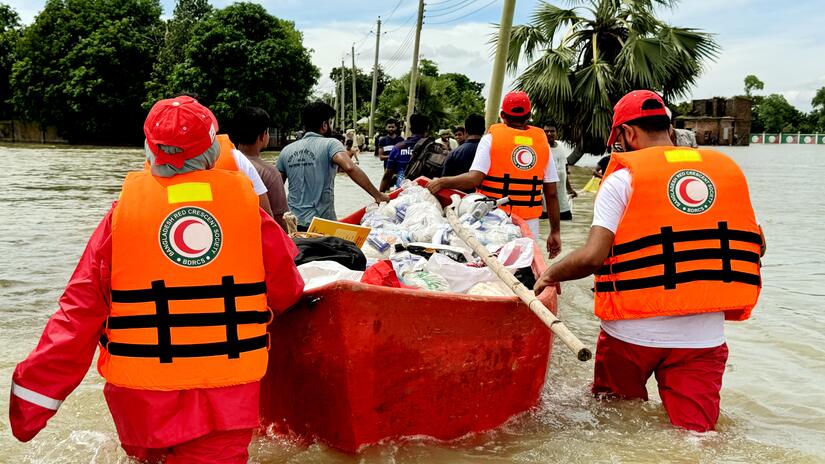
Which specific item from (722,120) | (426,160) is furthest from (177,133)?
(722,120)

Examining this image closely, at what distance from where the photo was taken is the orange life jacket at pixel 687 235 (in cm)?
313

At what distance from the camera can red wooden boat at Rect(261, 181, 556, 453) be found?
3031 millimetres

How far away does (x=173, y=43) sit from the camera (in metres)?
51.0

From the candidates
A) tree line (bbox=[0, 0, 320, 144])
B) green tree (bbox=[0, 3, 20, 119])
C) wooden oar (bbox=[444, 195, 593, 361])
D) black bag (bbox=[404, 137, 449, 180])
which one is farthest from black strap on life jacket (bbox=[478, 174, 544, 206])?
green tree (bbox=[0, 3, 20, 119])

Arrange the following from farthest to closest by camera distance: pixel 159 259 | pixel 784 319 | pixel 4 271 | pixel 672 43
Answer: pixel 672 43 < pixel 4 271 < pixel 784 319 < pixel 159 259

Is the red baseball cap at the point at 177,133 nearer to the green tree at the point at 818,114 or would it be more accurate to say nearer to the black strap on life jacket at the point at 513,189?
the black strap on life jacket at the point at 513,189

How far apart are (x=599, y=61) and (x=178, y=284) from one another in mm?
20624

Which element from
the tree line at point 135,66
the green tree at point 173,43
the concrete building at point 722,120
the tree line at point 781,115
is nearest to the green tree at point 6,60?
the tree line at point 135,66

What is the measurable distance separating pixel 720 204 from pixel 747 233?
180 mm

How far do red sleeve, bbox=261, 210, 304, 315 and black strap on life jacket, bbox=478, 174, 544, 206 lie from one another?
10.3 ft

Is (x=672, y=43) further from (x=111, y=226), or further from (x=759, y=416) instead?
(x=111, y=226)

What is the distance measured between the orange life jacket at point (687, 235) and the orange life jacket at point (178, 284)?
1577mm

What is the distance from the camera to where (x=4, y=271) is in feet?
27.3

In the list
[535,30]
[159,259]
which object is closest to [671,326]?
[159,259]
